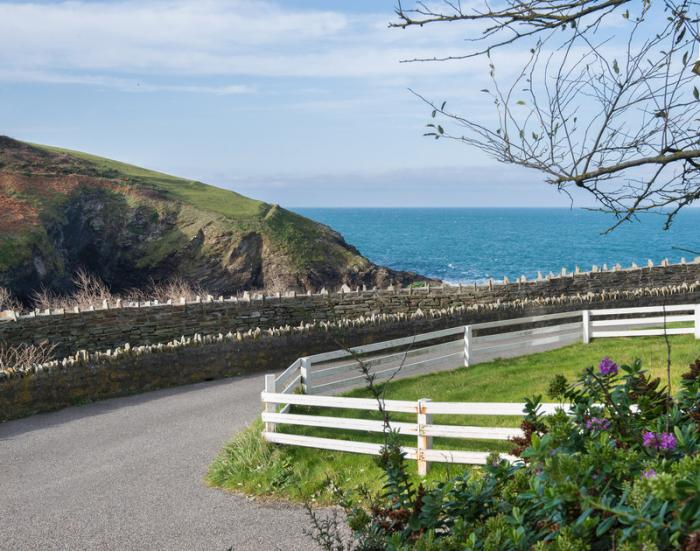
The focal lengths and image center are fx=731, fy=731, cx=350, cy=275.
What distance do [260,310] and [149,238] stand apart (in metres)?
26.2

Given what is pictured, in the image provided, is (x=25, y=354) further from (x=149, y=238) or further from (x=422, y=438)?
(x=149, y=238)

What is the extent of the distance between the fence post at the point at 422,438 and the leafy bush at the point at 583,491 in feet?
13.9

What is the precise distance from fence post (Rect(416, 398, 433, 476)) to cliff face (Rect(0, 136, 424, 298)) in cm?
3244

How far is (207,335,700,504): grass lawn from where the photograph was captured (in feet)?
34.3

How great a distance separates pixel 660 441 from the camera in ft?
13.9

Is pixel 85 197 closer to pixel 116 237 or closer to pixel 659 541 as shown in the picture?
pixel 116 237

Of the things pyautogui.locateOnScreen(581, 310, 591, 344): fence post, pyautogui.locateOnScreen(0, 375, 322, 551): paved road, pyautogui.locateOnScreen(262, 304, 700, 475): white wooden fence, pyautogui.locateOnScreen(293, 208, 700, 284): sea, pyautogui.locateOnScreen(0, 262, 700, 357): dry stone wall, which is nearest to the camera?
pyautogui.locateOnScreen(0, 375, 322, 551): paved road

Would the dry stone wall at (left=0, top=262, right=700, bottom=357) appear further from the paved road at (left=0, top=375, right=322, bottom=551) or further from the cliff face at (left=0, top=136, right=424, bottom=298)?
the cliff face at (left=0, top=136, right=424, bottom=298)

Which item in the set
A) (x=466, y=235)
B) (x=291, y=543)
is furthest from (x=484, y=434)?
(x=466, y=235)

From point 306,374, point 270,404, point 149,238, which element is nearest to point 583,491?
point 270,404

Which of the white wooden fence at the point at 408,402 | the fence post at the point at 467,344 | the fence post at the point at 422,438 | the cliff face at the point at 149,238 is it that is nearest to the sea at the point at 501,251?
the cliff face at the point at 149,238

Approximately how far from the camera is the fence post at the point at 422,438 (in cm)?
985

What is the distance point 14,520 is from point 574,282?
20.9 metres

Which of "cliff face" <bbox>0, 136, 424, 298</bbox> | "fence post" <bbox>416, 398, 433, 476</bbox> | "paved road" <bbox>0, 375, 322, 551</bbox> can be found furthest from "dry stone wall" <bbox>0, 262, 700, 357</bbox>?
"cliff face" <bbox>0, 136, 424, 298</bbox>
